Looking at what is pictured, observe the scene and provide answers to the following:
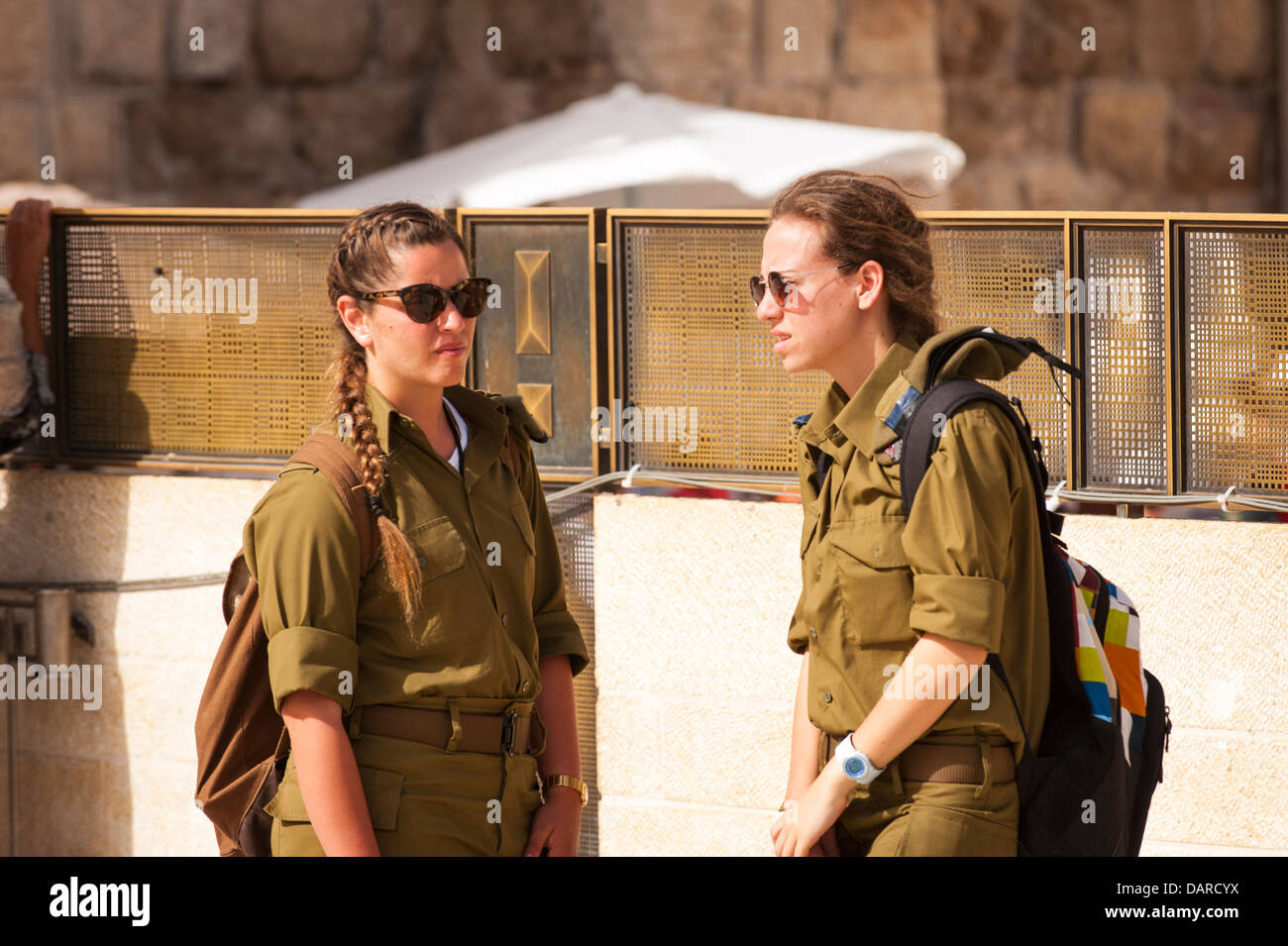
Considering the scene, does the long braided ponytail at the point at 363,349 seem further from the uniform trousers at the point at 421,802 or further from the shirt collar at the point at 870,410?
the shirt collar at the point at 870,410

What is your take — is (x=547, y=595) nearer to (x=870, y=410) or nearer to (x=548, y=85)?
(x=870, y=410)

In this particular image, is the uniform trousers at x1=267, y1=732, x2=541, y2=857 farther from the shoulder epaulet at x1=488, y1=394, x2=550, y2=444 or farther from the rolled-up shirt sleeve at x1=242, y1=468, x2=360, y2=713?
the shoulder epaulet at x1=488, y1=394, x2=550, y2=444

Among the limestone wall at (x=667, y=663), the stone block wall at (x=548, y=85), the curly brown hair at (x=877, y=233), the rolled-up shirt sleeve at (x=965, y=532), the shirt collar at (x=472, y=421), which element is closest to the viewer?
the rolled-up shirt sleeve at (x=965, y=532)

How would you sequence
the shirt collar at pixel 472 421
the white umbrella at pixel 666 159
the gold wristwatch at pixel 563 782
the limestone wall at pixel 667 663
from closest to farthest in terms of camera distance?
the shirt collar at pixel 472 421 → the gold wristwatch at pixel 563 782 → the limestone wall at pixel 667 663 → the white umbrella at pixel 666 159

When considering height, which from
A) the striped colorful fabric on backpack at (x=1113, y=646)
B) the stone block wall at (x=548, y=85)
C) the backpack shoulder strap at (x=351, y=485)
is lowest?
the striped colorful fabric on backpack at (x=1113, y=646)

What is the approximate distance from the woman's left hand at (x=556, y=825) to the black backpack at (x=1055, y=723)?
0.78 metres

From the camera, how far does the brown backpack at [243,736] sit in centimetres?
269

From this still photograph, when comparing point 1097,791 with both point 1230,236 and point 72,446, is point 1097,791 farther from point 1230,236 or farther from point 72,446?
point 72,446

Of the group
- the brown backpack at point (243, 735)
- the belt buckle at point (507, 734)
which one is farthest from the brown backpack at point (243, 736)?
the belt buckle at point (507, 734)

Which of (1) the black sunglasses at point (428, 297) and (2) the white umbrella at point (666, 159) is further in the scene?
(2) the white umbrella at point (666, 159)

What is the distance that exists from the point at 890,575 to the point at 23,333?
3627mm

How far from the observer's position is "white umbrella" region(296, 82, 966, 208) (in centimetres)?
683

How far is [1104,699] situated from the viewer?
250 cm

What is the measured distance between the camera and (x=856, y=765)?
7.94ft
